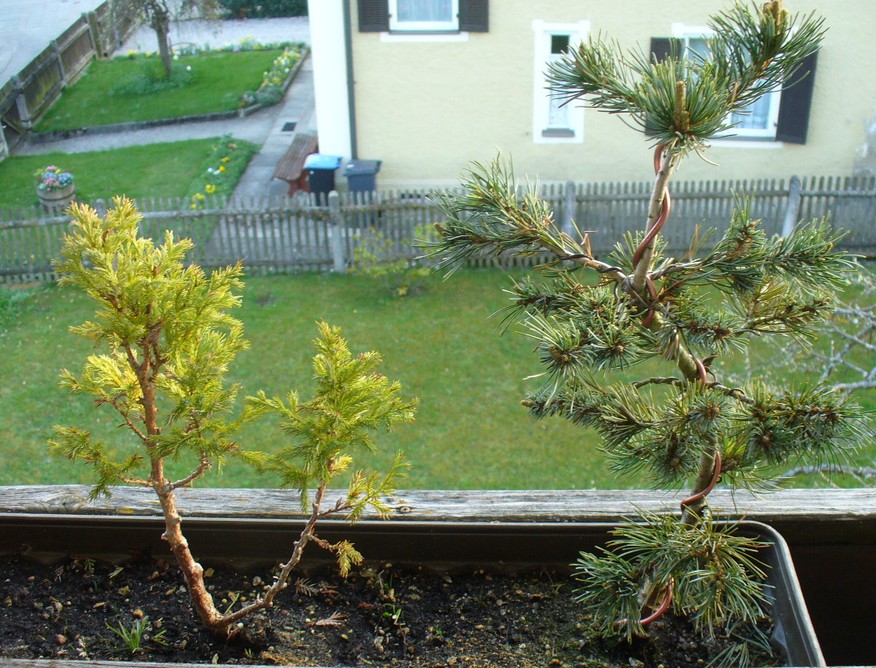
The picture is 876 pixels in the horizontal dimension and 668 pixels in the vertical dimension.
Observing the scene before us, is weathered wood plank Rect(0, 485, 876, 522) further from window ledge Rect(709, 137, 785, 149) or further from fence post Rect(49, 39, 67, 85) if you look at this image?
fence post Rect(49, 39, 67, 85)

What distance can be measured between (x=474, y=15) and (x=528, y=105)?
1311mm

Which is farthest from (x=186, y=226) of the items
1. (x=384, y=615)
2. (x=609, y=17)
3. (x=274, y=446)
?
(x=384, y=615)

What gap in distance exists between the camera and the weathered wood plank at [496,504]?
265 cm

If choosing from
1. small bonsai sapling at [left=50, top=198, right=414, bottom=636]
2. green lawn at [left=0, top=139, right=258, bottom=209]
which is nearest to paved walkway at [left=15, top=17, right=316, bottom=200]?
green lawn at [left=0, top=139, right=258, bottom=209]

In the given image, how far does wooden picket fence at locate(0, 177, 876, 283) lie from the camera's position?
10.7m

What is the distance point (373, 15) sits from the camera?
1163 cm

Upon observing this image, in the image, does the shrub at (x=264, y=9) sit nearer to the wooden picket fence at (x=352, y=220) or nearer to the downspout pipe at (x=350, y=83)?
the downspout pipe at (x=350, y=83)

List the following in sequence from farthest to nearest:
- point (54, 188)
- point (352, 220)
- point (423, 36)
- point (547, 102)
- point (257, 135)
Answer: point (257, 135) → point (54, 188) → point (547, 102) → point (423, 36) → point (352, 220)

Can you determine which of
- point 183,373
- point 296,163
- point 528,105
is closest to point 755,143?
point 528,105

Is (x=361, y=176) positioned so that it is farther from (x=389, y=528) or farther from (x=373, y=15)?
(x=389, y=528)

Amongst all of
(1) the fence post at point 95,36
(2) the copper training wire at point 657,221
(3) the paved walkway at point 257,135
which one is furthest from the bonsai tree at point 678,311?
(1) the fence post at point 95,36

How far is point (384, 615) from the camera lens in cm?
253

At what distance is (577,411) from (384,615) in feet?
2.65

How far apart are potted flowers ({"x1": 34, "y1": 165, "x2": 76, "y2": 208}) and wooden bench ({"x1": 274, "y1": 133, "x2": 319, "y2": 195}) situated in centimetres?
286
